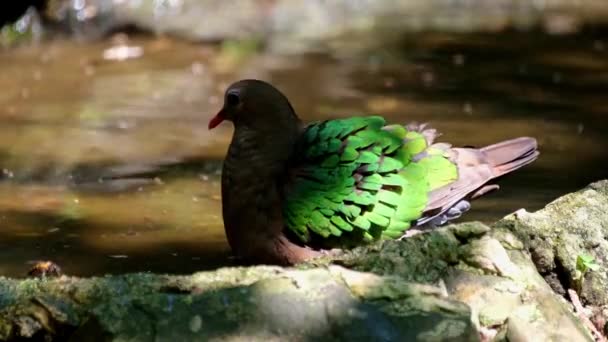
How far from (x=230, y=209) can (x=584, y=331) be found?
6.00 ft

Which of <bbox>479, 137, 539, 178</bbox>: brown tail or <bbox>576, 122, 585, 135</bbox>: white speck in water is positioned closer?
<bbox>479, 137, 539, 178</bbox>: brown tail

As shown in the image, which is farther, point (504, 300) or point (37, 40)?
point (37, 40)

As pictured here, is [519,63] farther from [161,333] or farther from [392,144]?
[161,333]

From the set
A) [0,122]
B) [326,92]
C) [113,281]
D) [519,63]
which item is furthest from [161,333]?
[519,63]

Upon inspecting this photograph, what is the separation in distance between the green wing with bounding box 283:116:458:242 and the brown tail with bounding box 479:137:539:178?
1.51ft

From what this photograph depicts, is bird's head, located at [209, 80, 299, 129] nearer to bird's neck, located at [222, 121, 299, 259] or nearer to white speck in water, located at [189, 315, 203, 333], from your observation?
bird's neck, located at [222, 121, 299, 259]

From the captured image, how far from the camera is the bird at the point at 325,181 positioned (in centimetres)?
477

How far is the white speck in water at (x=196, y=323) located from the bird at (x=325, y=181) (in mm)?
1531

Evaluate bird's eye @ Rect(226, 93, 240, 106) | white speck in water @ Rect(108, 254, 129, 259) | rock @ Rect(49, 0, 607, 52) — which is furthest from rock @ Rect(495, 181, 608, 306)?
rock @ Rect(49, 0, 607, 52)

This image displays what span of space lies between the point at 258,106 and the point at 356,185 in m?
0.61

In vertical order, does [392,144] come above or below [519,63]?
above

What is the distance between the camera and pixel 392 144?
4.90 meters

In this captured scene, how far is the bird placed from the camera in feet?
15.7

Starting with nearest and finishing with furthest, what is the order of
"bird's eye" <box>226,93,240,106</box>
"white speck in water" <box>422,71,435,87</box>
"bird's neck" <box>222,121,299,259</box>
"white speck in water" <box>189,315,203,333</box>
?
"white speck in water" <box>189,315,203,333</box>
"bird's neck" <box>222,121,299,259</box>
"bird's eye" <box>226,93,240,106</box>
"white speck in water" <box>422,71,435,87</box>
